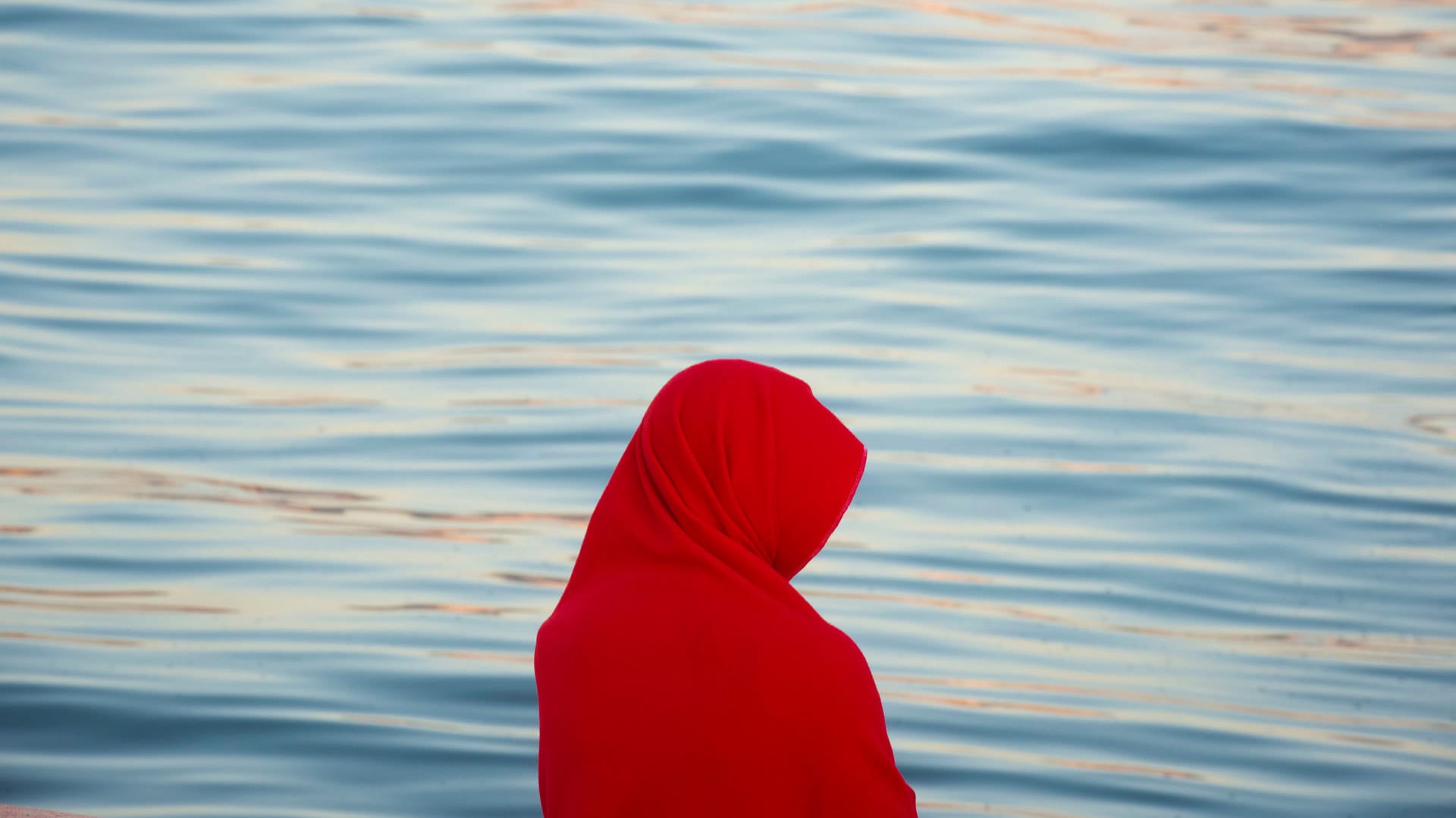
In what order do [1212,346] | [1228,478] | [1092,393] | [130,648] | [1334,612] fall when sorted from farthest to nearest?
[1212,346] < [1092,393] < [1228,478] < [1334,612] < [130,648]

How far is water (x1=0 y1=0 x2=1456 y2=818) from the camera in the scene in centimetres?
446

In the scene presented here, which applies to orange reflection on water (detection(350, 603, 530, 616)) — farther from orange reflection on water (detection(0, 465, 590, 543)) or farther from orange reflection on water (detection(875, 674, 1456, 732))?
orange reflection on water (detection(875, 674, 1456, 732))

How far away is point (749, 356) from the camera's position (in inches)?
291

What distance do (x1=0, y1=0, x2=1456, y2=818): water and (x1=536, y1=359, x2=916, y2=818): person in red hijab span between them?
91.6 inches

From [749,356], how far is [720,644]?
5697 mm

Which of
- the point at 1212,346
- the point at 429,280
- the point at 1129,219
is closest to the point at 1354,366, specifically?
the point at 1212,346

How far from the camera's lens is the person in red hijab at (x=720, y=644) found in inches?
66.9

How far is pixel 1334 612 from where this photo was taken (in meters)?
5.38

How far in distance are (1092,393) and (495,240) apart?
3299mm

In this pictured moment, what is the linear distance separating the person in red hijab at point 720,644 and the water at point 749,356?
2327 millimetres

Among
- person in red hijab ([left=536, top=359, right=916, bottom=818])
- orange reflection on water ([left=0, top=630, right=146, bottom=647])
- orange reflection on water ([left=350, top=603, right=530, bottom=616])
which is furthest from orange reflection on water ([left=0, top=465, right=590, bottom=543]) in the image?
person in red hijab ([left=536, top=359, right=916, bottom=818])

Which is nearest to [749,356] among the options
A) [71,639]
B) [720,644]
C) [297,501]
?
[297,501]

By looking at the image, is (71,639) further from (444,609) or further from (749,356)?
(749,356)

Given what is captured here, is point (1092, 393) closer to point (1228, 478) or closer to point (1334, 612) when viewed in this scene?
point (1228, 478)
